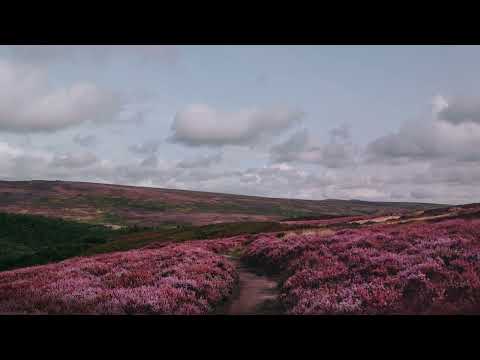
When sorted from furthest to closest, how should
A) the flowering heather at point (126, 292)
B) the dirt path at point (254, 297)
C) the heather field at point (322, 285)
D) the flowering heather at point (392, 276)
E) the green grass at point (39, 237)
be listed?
the green grass at point (39, 237), the dirt path at point (254, 297), the flowering heather at point (126, 292), the heather field at point (322, 285), the flowering heather at point (392, 276)

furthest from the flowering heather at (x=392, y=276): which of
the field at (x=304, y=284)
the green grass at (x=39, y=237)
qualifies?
the green grass at (x=39, y=237)

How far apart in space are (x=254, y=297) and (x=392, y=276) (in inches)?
186

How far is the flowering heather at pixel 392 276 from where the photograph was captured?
7.95m

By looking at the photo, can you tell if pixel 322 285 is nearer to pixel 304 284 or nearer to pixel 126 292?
pixel 304 284

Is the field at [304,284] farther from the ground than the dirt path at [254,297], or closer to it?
farther from the ground

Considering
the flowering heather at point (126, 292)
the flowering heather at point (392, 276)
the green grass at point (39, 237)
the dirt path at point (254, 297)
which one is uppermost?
the flowering heather at point (392, 276)

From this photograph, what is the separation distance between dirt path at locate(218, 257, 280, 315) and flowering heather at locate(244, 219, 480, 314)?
0.58 metres

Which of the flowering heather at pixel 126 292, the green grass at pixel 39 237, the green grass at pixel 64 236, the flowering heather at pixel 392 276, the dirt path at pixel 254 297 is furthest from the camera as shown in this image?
the green grass at pixel 39 237

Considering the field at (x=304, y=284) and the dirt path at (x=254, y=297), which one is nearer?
the field at (x=304, y=284)

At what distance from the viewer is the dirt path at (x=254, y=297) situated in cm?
1049

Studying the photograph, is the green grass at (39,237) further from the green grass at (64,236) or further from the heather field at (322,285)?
the heather field at (322,285)

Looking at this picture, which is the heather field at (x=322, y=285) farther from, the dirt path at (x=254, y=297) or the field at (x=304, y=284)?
the dirt path at (x=254, y=297)

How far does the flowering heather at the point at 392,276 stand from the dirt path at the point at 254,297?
1.92ft
